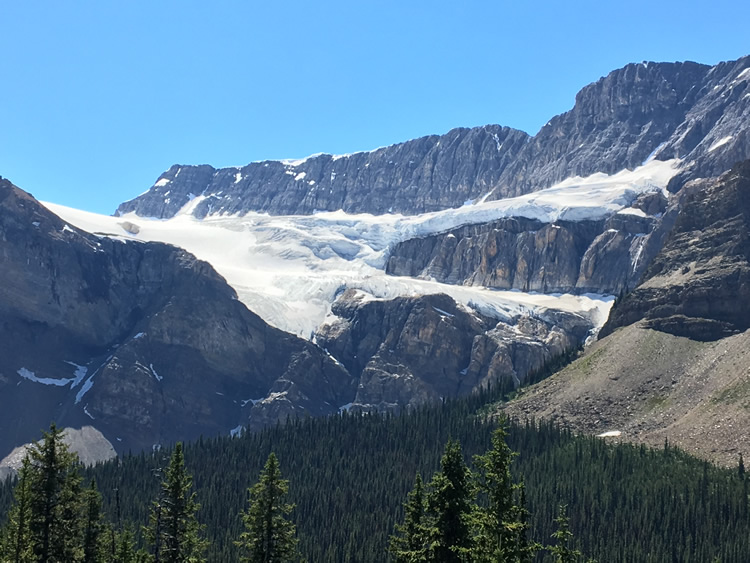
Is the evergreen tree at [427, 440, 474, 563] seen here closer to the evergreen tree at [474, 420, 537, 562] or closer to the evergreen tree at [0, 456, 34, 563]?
the evergreen tree at [474, 420, 537, 562]

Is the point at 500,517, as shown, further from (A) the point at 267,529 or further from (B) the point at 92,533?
(B) the point at 92,533

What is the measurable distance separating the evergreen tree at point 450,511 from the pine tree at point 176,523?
557 inches

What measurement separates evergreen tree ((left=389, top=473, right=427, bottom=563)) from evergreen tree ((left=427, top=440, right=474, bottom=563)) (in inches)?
27.3

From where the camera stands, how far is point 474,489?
144 feet

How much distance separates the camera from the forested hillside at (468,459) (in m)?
128

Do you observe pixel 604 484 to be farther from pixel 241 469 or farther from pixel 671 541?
pixel 241 469

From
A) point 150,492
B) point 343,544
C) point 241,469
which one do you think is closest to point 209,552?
point 343,544

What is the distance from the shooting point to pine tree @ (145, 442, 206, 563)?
5069 cm

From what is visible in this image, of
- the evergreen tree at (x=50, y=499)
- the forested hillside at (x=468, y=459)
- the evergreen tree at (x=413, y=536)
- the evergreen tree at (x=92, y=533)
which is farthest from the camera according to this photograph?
the forested hillside at (x=468, y=459)

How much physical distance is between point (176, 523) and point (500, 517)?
19184 mm

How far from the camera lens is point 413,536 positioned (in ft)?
150

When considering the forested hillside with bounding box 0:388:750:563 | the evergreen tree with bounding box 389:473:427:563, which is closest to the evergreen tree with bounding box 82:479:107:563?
the evergreen tree with bounding box 389:473:427:563

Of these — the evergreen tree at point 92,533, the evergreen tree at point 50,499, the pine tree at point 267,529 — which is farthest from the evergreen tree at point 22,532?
the pine tree at point 267,529

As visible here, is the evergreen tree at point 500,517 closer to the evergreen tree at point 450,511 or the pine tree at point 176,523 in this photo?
the evergreen tree at point 450,511
